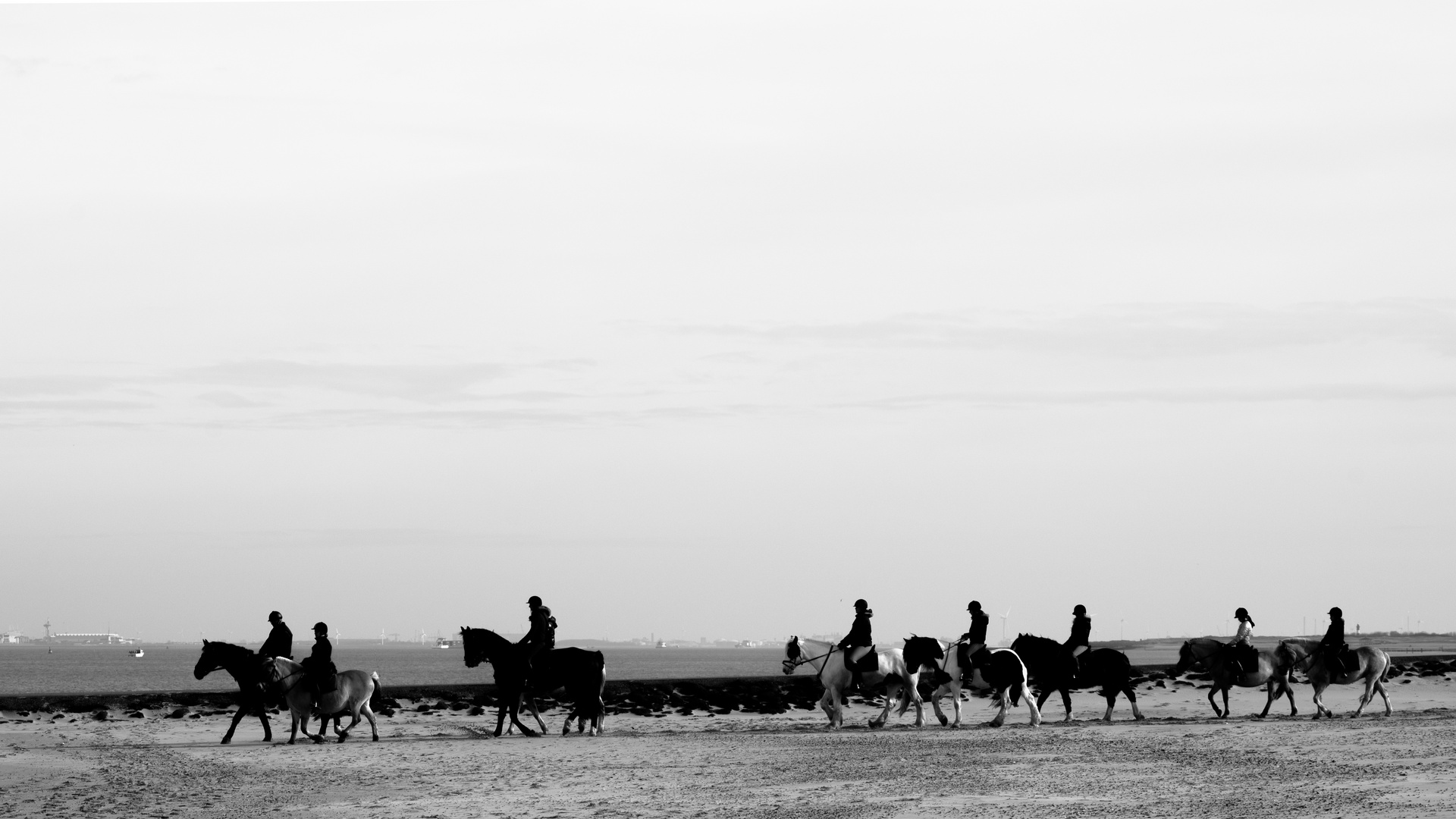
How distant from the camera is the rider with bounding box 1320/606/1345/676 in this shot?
2692 cm

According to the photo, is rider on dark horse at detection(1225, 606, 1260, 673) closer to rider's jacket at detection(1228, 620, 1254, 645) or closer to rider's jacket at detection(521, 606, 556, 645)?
rider's jacket at detection(1228, 620, 1254, 645)

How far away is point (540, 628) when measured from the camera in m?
25.0

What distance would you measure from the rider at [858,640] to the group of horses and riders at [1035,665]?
0.05 ft

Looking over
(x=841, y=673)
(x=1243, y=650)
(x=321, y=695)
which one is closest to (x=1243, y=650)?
(x=1243, y=650)

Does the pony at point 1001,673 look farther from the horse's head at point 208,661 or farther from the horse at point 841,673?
the horse's head at point 208,661

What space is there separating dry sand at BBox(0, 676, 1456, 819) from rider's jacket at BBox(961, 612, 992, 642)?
1.34 m

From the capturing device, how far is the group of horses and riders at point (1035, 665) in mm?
26016

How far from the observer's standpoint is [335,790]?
18.8 metres

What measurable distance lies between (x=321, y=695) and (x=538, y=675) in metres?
3.14

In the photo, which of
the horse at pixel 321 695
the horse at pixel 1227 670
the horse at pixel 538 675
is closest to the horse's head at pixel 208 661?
the horse at pixel 321 695

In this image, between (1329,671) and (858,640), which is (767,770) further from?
(1329,671)

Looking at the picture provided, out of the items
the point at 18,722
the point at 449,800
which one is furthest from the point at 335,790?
the point at 18,722

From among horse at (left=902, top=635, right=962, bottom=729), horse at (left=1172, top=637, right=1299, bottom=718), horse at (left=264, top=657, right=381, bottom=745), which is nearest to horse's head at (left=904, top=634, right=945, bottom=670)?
horse at (left=902, top=635, right=962, bottom=729)

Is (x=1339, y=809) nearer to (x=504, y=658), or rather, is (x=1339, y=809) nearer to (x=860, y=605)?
(x=860, y=605)
